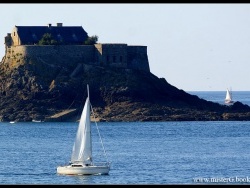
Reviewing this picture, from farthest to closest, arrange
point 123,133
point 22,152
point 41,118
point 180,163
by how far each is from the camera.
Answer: point 41,118 → point 123,133 → point 22,152 → point 180,163

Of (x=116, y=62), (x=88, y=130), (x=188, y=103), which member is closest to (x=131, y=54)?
(x=116, y=62)

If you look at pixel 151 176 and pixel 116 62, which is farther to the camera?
pixel 116 62

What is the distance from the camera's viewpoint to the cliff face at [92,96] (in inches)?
4274

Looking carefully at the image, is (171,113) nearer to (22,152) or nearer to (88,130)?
(22,152)

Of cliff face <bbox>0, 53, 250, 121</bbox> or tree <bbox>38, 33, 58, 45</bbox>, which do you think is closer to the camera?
cliff face <bbox>0, 53, 250, 121</bbox>

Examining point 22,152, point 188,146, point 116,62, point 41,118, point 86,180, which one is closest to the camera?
point 86,180

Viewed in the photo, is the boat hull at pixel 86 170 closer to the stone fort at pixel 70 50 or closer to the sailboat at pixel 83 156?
the sailboat at pixel 83 156

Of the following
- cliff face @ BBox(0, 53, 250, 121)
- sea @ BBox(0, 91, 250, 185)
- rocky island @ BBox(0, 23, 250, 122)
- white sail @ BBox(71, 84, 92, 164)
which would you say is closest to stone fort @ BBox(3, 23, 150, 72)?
rocky island @ BBox(0, 23, 250, 122)

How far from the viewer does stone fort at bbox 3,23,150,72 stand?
11675 centimetres

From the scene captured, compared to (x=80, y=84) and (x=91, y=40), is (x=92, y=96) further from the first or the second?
(x=91, y=40)

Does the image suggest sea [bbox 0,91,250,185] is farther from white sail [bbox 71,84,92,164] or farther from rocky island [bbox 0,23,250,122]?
rocky island [bbox 0,23,250,122]

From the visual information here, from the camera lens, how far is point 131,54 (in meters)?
119

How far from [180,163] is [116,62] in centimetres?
6157

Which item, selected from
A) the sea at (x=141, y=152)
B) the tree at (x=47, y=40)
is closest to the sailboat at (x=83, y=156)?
the sea at (x=141, y=152)
